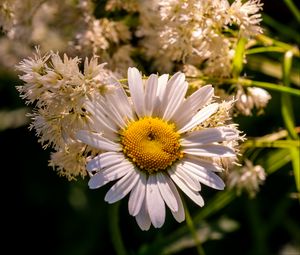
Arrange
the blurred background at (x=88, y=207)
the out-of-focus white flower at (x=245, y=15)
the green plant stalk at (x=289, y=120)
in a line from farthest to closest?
the blurred background at (x=88, y=207), the green plant stalk at (x=289, y=120), the out-of-focus white flower at (x=245, y=15)

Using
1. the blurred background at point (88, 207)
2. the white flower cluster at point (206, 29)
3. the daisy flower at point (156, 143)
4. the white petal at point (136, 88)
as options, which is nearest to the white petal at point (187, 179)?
the daisy flower at point (156, 143)

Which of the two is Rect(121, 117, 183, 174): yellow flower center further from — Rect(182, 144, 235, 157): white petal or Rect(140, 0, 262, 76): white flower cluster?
Rect(140, 0, 262, 76): white flower cluster

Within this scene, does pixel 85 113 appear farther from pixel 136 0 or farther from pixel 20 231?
pixel 20 231

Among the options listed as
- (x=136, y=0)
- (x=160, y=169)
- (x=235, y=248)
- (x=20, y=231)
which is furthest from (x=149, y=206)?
(x=20, y=231)

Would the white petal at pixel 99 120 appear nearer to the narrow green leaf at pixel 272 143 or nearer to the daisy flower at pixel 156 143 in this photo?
the daisy flower at pixel 156 143

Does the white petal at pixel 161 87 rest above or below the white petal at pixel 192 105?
above

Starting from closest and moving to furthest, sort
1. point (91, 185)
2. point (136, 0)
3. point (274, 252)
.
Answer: point (91, 185), point (136, 0), point (274, 252)

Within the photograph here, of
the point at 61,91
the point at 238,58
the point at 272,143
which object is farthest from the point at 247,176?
the point at 61,91

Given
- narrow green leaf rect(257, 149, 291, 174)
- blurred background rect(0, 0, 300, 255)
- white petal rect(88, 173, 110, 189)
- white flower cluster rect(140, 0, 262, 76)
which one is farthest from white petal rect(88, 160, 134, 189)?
blurred background rect(0, 0, 300, 255)
